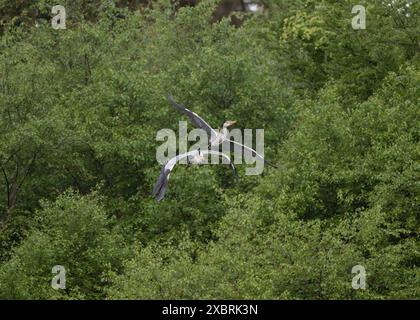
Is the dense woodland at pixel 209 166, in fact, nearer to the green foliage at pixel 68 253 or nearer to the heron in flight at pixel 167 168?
the green foliage at pixel 68 253

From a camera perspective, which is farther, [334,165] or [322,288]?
[334,165]

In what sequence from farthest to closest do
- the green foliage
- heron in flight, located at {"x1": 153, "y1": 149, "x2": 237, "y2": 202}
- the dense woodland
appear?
the green foliage < the dense woodland < heron in flight, located at {"x1": 153, "y1": 149, "x2": 237, "y2": 202}

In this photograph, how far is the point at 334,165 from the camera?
1927 inches

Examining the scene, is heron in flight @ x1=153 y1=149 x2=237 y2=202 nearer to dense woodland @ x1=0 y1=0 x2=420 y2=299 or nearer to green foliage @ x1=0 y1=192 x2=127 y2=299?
dense woodland @ x1=0 y1=0 x2=420 y2=299

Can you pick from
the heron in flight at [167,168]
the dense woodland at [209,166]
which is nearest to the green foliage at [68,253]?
the dense woodland at [209,166]

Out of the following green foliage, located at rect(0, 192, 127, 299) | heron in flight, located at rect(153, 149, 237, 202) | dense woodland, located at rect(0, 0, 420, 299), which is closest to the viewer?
heron in flight, located at rect(153, 149, 237, 202)

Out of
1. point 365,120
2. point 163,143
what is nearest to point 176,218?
point 163,143

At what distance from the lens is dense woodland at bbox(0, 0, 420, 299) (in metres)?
44.2

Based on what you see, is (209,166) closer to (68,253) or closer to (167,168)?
(68,253)

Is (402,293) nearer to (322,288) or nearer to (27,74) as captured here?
(322,288)

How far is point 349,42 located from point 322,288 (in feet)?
51.4

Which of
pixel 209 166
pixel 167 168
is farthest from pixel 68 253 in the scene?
pixel 167 168

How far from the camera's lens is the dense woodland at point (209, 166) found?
44.2 metres

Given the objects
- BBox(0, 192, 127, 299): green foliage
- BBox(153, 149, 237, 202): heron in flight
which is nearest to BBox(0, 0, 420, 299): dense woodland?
BBox(0, 192, 127, 299): green foliage
